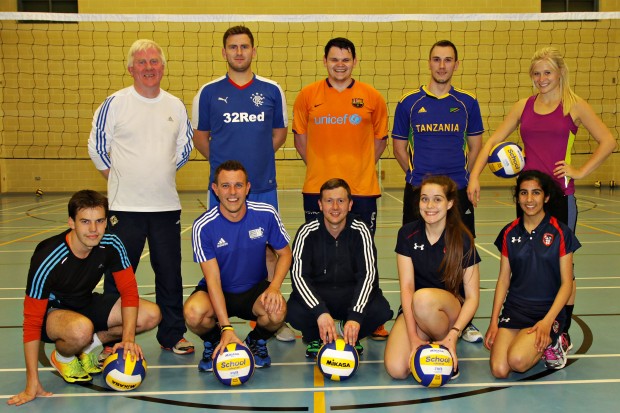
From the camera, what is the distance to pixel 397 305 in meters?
5.55

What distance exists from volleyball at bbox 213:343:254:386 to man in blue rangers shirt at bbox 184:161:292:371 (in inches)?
10.4

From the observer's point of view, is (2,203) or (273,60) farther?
(273,60)

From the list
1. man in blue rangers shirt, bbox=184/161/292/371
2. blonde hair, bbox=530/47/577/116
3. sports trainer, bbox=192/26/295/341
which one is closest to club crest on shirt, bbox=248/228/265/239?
man in blue rangers shirt, bbox=184/161/292/371

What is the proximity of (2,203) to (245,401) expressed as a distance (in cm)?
1380

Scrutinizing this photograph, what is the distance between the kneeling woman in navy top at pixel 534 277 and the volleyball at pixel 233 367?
1.38 meters

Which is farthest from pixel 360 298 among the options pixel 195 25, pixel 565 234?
pixel 195 25

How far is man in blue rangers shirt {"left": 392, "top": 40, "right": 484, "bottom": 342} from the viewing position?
15.5ft

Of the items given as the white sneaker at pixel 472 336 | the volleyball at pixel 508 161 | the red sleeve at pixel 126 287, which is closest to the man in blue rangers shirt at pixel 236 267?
the red sleeve at pixel 126 287

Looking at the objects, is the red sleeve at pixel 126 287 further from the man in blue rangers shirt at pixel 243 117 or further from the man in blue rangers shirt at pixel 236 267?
the man in blue rangers shirt at pixel 243 117

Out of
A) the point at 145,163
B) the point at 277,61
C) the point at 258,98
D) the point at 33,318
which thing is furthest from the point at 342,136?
the point at 277,61

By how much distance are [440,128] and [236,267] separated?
173 centimetres

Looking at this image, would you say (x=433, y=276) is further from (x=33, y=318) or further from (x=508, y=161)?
(x=33, y=318)

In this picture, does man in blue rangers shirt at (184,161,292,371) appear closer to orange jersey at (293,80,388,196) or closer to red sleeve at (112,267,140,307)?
red sleeve at (112,267,140,307)

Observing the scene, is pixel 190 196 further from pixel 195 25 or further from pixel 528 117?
pixel 528 117
